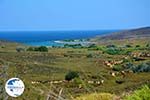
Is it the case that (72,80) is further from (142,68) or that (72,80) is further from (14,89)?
(14,89)

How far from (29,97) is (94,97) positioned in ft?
7.27

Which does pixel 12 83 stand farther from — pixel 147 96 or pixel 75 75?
pixel 75 75

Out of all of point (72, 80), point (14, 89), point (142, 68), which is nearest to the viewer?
point (14, 89)

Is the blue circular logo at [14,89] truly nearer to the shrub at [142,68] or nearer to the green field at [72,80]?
the green field at [72,80]

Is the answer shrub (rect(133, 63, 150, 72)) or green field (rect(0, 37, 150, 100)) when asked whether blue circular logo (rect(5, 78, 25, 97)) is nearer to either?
green field (rect(0, 37, 150, 100))

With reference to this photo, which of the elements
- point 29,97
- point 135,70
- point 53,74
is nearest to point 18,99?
point 29,97

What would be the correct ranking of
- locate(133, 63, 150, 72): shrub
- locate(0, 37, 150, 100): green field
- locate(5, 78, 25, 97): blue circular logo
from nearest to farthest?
locate(5, 78, 25, 97): blue circular logo < locate(0, 37, 150, 100): green field < locate(133, 63, 150, 72): shrub

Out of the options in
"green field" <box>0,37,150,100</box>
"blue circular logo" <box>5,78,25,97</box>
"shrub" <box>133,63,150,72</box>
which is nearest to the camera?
"blue circular logo" <box>5,78,25,97</box>

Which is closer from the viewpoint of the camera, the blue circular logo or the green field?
the blue circular logo

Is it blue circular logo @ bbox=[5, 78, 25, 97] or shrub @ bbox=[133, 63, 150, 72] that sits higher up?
blue circular logo @ bbox=[5, 78, 25, 97]

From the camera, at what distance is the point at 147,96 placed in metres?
9.61

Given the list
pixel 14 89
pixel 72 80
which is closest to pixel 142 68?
pixel 72 80

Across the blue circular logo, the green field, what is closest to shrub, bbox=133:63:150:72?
the green field

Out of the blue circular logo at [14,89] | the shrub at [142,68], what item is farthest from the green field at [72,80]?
the blue circular logo at [14,89]
